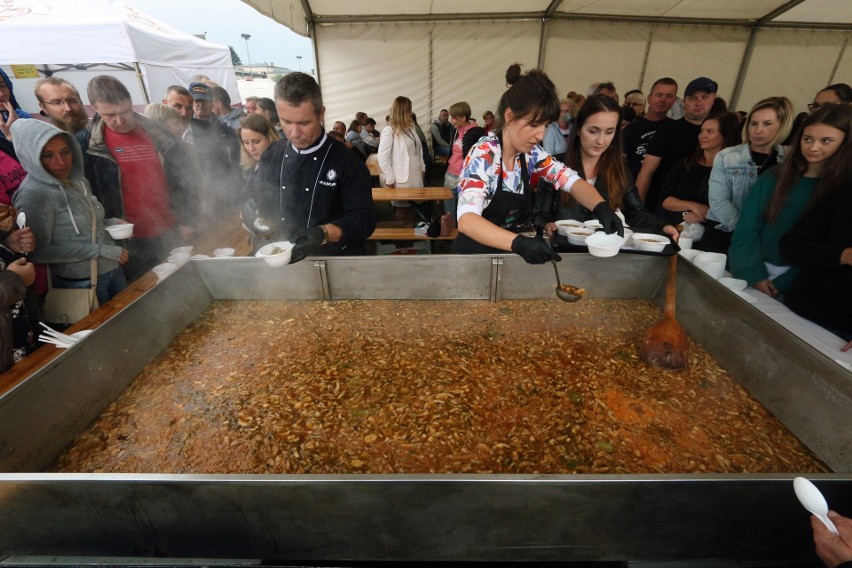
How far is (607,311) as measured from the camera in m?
2.34

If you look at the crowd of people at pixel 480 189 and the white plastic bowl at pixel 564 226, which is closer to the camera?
the crowd of people at pixel 480 189

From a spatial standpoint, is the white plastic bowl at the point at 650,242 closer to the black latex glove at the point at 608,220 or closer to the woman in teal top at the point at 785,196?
the black latex glove at the point at 608,220

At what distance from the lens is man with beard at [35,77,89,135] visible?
11.1 ft

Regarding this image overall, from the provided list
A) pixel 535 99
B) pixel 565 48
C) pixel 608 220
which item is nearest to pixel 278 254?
pixel 535 99

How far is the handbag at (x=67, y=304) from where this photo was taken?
8.51ft

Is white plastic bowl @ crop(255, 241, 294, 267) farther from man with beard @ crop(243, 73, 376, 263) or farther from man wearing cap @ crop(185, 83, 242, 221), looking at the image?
man wearing cap @ crop(185, 83, 242, 221)

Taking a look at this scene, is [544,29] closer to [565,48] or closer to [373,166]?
[565,48]

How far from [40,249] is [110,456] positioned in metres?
1.91

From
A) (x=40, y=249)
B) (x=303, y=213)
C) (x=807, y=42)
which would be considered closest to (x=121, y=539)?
(x=303, y=213)

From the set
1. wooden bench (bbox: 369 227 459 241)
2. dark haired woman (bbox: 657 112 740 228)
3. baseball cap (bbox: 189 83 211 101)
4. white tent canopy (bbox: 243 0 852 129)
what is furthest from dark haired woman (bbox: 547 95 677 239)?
white tent canopy (bbox: 243 0 852 129)

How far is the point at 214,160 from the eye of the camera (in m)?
4.49

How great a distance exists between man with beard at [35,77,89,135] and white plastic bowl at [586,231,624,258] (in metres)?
4.26

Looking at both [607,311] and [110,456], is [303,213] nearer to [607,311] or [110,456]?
[110,456]

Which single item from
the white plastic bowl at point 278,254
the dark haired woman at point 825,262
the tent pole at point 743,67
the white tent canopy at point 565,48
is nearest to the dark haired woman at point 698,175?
the dark haired woman at point 825,262
